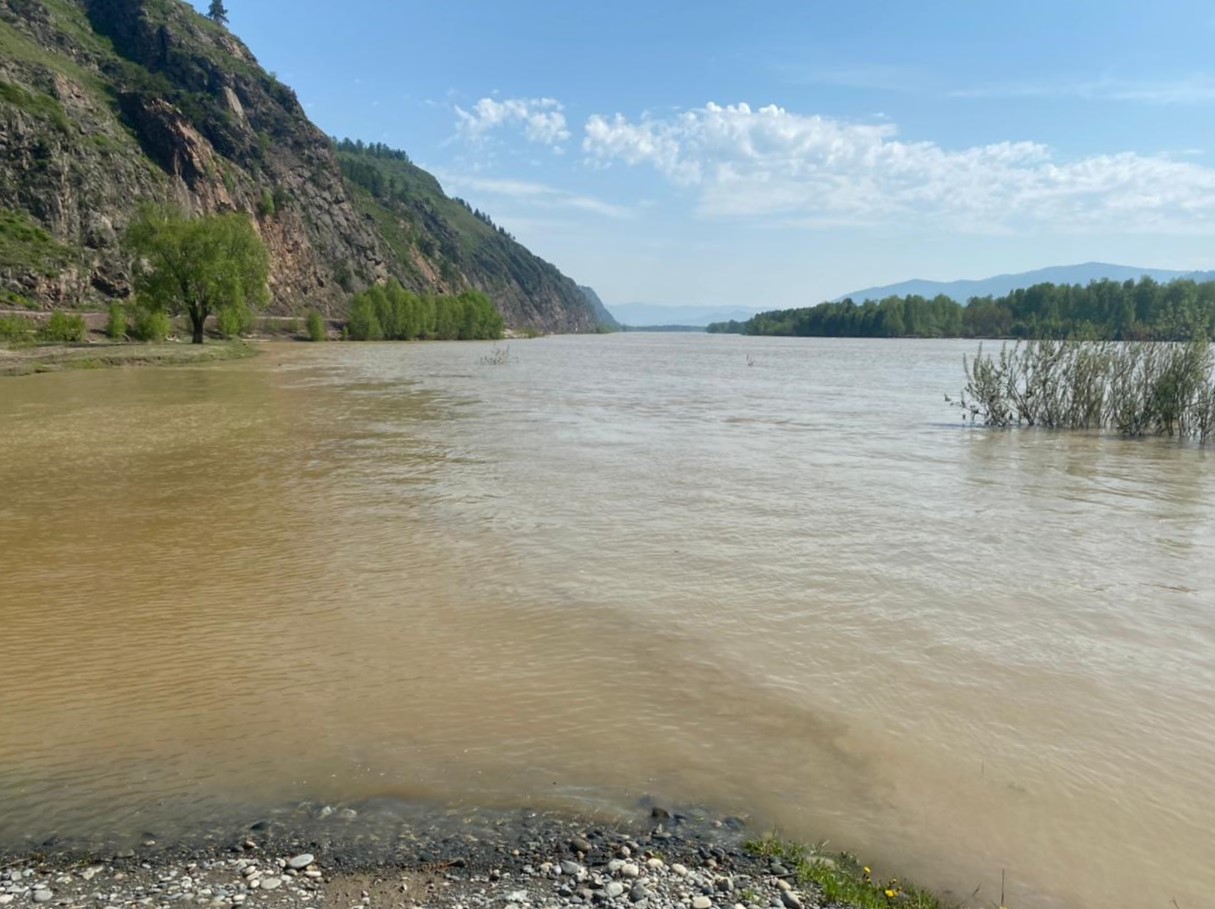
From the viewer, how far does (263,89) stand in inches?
6112

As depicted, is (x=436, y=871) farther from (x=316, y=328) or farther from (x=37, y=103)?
(x=37, y=103)

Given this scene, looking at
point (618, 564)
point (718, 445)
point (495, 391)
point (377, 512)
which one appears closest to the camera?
point (618, 564)

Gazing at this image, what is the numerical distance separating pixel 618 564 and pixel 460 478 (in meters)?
6.95

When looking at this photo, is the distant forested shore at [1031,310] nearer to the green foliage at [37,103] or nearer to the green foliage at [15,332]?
the green foliage at [15,332]

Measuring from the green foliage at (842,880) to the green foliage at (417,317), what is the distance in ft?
378

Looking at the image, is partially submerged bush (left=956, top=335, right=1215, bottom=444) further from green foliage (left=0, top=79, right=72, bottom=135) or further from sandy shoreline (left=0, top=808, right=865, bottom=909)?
green foliage (left=0, top=79, right=72, bottom=135)

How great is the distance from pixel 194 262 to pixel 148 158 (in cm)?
6180

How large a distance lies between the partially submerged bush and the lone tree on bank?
2360 inches

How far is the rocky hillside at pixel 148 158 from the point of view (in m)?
83.1

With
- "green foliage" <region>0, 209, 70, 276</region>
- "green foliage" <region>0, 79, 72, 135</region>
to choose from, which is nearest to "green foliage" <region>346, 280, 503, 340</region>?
"green foliage" <region>0, 209, 70, 276</region>

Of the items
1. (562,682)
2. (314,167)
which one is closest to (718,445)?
(562,682)

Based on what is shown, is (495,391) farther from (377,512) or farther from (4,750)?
(4,750)

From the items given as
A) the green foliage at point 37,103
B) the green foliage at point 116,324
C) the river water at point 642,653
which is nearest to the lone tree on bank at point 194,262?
the green foliage at point 116,324

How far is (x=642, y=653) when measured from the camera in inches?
308
